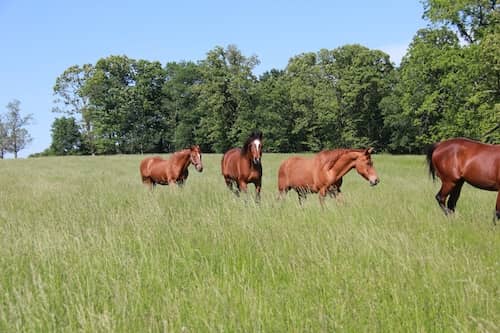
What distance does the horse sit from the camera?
884cm

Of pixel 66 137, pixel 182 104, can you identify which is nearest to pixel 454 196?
pixel 182 104

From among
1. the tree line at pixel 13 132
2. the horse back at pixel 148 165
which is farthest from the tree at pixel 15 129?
the horse back at pixel 148 165

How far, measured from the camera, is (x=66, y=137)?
69000 millimetres

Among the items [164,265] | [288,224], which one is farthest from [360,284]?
[288,224]

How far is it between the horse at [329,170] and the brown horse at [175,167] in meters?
3.45

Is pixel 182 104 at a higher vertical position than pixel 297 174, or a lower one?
higher

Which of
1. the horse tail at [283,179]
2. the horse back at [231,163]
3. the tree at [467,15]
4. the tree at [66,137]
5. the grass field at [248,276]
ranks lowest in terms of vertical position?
the grass field at [248,276]

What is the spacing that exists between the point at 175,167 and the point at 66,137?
62544 millimetres

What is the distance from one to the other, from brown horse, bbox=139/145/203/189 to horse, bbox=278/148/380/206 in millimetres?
3448

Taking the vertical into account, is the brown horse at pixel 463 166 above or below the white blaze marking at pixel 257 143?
below

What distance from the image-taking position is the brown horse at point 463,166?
27.4ft

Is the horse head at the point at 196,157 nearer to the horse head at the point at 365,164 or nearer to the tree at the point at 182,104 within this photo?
the horse head at the point at 365,164

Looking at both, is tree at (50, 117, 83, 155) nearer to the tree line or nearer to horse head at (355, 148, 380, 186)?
the tree line

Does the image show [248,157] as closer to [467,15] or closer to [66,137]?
[467,15]
